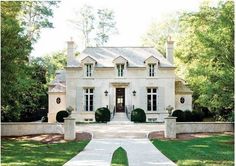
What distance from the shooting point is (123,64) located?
3325cm

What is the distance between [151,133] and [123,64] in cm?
1272

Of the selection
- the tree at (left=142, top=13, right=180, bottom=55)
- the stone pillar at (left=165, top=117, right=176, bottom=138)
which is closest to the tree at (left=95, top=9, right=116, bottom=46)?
the tree at (left=142, top=13, right=180, bottom=55)

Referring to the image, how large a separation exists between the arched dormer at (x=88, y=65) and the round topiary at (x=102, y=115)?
13.2 ft

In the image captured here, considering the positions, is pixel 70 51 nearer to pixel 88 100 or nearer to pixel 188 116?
pixel 88 100

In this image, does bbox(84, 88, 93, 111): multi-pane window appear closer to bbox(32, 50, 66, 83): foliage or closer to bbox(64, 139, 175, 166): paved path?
bbox(64, 139, 175, 166): paved path

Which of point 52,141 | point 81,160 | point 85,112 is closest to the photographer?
point 81,160

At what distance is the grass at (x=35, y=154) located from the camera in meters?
11.7

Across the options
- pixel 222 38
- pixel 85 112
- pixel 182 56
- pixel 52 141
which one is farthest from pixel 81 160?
pixel 182 56

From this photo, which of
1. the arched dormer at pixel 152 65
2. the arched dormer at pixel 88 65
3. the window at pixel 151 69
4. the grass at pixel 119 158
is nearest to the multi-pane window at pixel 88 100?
the arched dormer at pixel 88 65

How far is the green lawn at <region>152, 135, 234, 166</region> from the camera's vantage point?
39.7ft

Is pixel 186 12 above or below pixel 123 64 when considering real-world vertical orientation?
above

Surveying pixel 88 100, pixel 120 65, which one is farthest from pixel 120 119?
pixel 120 65

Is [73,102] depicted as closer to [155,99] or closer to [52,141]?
[155,99]

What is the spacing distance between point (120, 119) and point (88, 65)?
18.9ft
